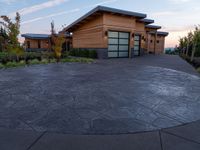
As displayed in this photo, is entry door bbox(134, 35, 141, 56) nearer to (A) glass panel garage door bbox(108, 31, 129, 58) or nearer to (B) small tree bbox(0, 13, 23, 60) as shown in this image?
(A) glass panel garage door bbox(108, 31, 129, 58)

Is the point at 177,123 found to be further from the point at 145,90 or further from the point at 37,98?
the point at 37,98

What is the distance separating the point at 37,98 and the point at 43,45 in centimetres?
2826

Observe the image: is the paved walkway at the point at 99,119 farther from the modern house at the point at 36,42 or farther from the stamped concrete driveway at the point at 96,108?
the modern house at the point at 36,42

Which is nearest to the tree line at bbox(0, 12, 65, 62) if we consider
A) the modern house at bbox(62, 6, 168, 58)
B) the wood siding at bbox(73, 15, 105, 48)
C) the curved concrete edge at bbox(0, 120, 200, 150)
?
the modern house at bbox(62, 6, 168, 58)

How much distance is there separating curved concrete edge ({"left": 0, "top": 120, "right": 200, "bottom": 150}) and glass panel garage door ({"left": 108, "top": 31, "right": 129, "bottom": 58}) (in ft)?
42.4

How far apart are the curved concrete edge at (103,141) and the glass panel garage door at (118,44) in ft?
42.4

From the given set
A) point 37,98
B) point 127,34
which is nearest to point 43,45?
point 127,34

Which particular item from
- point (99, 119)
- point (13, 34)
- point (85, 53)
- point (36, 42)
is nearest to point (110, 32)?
point (85, 53)

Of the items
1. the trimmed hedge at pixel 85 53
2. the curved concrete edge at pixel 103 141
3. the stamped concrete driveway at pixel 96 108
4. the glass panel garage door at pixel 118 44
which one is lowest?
the curved concrete edge at pixel 103 141

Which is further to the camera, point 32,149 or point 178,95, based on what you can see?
point 178,95

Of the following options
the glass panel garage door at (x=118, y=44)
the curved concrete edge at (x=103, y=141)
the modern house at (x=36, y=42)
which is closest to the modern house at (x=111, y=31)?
the glass panel garage door at (x=118, y=44)

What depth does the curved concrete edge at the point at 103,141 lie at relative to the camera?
1907 mm

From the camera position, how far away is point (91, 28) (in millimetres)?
15430

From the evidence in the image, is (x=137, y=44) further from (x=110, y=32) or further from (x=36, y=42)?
(x=36, y=42)
